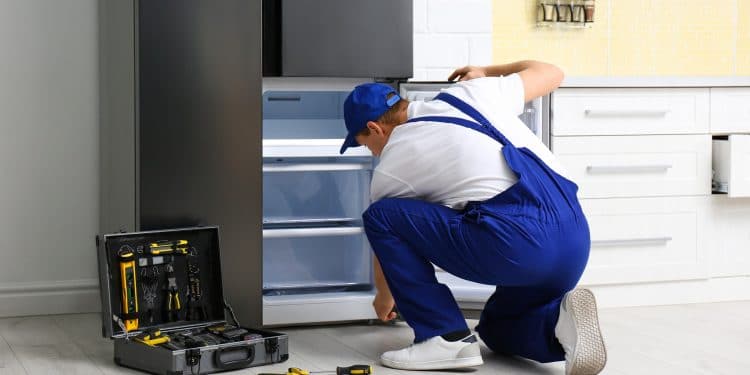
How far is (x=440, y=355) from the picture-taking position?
2.64 metres

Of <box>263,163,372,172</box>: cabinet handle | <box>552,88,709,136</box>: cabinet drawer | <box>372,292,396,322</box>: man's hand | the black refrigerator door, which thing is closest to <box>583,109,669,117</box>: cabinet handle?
<box>552,88,709,136</box>: cabinet drawer

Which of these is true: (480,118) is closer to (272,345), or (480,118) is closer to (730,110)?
(272,345)

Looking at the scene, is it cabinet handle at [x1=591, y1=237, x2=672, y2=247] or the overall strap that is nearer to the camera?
the overall strap

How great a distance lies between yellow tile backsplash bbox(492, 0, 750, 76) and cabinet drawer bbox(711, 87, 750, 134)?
0.92 m

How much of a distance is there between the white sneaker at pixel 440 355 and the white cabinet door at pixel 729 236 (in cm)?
149

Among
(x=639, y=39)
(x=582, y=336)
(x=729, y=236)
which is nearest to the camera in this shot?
(x=582, y=336)

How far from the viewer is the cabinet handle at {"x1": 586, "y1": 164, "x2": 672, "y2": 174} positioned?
3.59m

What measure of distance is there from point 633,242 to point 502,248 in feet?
4.17

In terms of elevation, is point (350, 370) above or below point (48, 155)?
below

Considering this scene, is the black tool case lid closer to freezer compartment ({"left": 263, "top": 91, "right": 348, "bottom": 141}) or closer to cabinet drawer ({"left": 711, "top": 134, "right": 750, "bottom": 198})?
freezer compartment ({"left": 263, "top": 91, "right": 348, "bottom": 141})

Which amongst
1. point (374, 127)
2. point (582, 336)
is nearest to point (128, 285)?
point (374, 127)

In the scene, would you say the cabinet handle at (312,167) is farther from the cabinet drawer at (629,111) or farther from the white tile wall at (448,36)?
the cabinet drawer at (629,111)

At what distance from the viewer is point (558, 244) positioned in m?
2.54

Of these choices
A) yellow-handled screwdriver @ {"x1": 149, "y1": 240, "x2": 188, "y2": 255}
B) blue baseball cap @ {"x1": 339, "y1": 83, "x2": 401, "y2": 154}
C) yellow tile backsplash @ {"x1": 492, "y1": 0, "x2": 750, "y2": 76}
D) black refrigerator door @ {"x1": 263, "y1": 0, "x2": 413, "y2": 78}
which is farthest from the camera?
yellow tile backsplash @ {"x1": 492, "y1": 0, "x2": 750, "y2": 76}
